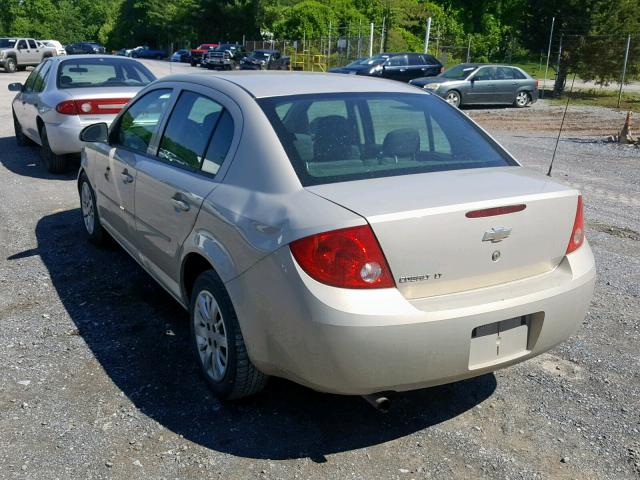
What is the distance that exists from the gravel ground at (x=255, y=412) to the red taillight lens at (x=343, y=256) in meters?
0.93

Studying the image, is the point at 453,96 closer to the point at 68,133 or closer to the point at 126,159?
the point at 68,133

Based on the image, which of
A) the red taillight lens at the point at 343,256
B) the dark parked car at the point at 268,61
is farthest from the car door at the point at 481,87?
the dark parked car at the point at 268,61

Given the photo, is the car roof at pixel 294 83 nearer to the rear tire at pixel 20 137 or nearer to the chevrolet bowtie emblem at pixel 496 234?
the chevrolet bowtie emblem at pixel 496 234

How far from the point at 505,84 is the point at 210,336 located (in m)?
20.3

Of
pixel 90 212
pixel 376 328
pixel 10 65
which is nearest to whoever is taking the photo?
pixel 376 328

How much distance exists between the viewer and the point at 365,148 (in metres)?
3.54

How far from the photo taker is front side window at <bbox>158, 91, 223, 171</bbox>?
380 centimetres

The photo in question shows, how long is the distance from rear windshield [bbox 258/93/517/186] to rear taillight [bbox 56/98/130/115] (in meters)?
5.87

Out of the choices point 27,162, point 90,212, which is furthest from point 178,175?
point 27,162

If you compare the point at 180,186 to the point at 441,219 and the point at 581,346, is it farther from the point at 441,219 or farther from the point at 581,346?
the point at 581,346

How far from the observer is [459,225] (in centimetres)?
293

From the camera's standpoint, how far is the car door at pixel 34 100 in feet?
32.5

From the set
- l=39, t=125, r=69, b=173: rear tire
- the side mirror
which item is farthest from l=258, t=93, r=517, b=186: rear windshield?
l=39, t=125, r=69, b=173: rear tire

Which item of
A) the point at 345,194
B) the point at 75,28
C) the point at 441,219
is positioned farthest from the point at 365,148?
the point at 75,28
